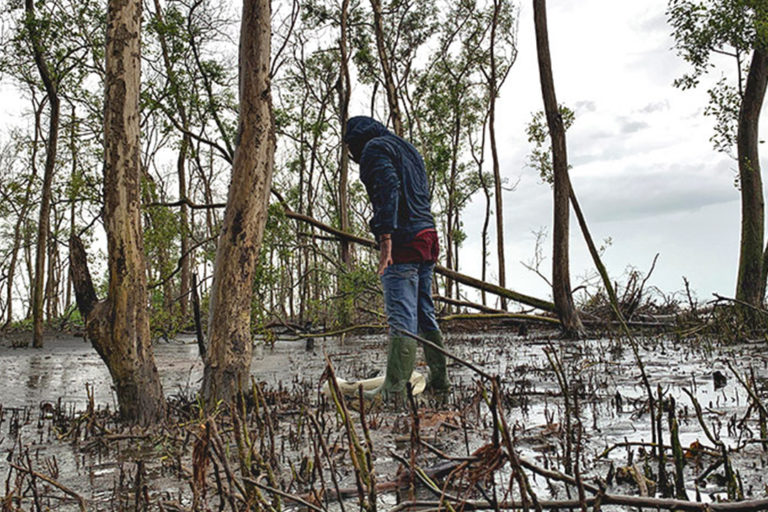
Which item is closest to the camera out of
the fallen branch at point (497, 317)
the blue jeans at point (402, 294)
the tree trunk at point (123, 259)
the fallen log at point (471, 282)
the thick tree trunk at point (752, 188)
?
the tree trunk at point (123, 259)

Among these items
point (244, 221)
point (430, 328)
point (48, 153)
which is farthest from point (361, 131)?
point (48, 153)

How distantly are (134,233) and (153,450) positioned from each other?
1725 mm

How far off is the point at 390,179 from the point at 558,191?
7.55 meters

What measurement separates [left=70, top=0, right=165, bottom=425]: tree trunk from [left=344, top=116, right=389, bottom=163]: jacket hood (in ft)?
5.73

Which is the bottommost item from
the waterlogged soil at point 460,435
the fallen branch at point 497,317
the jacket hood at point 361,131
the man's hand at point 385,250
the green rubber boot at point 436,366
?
the waterlogged soil at point 460,435

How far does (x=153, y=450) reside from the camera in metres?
3.81

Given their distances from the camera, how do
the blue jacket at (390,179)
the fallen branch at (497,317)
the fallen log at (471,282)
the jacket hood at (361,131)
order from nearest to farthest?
the blue jacket at (390,179) < the jacket hood at (361,131) < the fallen log at (471,282) < the fallen branch at (497,317)

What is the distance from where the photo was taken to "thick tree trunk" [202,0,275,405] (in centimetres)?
511

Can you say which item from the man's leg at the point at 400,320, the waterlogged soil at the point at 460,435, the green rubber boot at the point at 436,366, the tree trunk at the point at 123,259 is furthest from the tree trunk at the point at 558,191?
the tree trunk at the point at 123,259

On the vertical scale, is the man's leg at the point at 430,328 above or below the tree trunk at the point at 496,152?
below

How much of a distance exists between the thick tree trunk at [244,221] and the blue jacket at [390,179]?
822mm

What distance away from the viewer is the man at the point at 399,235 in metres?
4.91

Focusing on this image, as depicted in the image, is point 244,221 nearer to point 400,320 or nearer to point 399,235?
point 399,235

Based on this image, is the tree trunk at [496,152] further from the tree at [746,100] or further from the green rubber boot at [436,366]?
the green rubber boot at [436,366]
